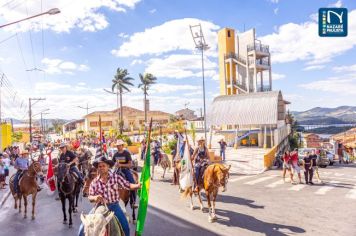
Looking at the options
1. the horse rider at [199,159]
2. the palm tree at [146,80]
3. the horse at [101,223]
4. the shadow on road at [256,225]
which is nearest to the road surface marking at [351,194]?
the shadow on road at [256,225]

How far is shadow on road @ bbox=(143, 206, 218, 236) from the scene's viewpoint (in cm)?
916

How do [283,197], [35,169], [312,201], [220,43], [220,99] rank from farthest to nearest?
[220,43]
[220,99]
[283,197]
[312,201]
[35,169]

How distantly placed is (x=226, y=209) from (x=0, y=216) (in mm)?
8381

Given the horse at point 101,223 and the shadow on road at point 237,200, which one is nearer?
the horse at point 101,223

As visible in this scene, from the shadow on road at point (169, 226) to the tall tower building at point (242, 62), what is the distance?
41534mm

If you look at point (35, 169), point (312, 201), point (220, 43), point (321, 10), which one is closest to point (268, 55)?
point (220, 43)

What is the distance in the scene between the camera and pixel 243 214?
11148 millimetres

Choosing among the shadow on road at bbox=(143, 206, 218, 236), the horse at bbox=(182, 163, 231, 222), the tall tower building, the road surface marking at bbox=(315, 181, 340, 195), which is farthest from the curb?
the tall tower building

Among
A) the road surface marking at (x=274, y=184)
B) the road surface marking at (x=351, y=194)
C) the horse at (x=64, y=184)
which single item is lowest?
the road surface marking at (x=274, y=184)

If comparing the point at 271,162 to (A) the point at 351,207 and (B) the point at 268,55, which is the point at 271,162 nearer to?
(A) the point at 351,207

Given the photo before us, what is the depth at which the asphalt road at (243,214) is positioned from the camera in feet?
31.0

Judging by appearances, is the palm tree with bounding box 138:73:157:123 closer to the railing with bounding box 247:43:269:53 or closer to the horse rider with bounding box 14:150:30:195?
the railing with bounding box 247:43:269:53

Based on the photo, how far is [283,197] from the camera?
1427cm

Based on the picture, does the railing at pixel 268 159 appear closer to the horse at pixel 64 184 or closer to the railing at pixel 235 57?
the horse at pixel 64 184
